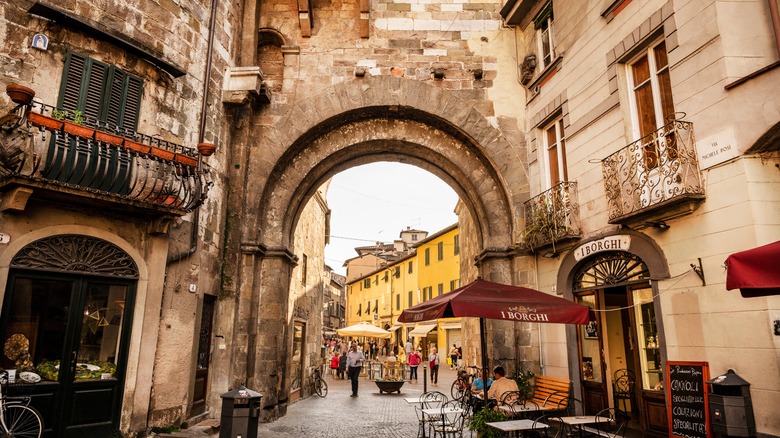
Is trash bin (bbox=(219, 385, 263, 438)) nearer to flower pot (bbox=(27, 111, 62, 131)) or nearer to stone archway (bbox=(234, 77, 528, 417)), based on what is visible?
flower pot (bbox=(27, 111, 62, 131))

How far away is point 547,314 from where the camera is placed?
19.6 feet

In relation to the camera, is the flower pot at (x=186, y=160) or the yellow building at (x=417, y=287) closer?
the flower pot at (x=186, y=160)

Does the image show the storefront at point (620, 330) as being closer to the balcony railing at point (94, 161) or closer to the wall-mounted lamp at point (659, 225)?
the wall-mounted lamp at point (659, 225)

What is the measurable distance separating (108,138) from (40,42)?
1652 mm

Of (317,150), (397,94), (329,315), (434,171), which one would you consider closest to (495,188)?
(434,171)

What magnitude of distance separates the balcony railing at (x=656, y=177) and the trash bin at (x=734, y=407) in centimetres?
206

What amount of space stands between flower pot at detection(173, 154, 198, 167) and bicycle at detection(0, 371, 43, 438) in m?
3.37

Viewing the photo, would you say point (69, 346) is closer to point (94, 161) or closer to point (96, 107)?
point (94, 161)

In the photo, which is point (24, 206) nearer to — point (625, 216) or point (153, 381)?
point (153, 381)

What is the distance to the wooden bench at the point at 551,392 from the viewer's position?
820 cm

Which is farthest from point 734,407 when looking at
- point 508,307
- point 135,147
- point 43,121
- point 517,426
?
point 43,121

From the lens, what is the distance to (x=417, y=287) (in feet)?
122

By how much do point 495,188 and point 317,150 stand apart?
4211 mm

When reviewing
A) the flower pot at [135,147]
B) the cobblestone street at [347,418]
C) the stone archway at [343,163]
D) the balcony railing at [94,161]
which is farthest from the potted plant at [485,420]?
the flower pot at [135,147]
